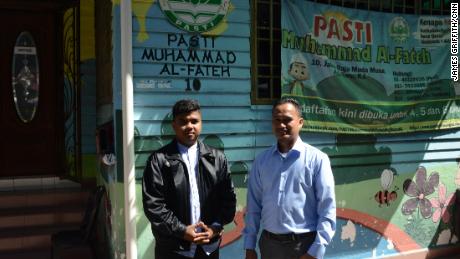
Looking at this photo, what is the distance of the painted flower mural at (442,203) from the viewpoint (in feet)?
21.3

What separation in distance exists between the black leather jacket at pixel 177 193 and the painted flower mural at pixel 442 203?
4242 mm

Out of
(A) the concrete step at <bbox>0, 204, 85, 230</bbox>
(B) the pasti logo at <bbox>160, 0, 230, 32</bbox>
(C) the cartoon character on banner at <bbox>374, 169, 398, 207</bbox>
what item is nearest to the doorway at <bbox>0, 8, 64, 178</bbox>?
(A) the concrete step at <bbox>0, 204, 85, 230</bbox>

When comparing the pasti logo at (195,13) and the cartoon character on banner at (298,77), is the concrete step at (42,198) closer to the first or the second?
the pasti logo at (195,13)

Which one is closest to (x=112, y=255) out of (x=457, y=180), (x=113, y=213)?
(x=113, y=213)

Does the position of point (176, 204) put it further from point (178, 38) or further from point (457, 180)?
point (457, 180)

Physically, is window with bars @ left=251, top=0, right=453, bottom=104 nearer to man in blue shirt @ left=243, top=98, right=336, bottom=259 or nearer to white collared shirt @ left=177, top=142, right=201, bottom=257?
white collared shirt @ left=177, top=142, right=201, bottom=257

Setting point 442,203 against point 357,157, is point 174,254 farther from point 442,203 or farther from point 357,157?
point 442,203

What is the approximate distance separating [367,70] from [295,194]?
3366 millimetres

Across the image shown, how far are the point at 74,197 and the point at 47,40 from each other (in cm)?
234

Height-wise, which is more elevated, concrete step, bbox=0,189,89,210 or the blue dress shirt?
the blue dress shirt

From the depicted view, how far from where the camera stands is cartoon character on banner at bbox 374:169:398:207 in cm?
600

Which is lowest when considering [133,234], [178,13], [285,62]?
[133,234]

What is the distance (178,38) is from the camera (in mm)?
4754

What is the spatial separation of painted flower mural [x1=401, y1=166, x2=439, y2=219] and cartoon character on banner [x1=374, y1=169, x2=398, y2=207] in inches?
9.3
